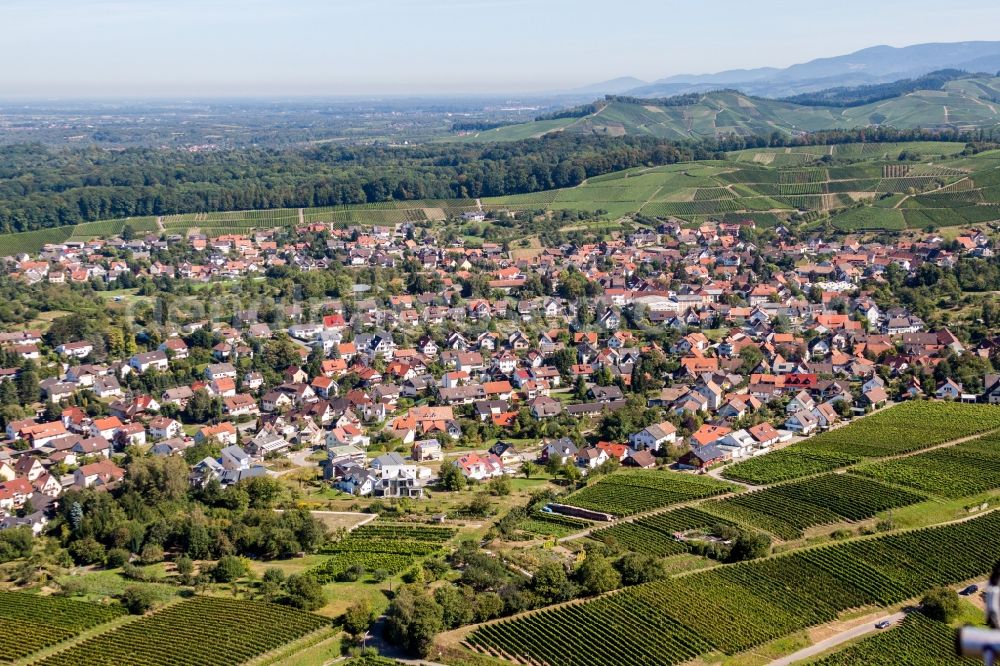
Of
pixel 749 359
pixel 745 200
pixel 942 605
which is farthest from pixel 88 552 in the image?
pixel 745 200

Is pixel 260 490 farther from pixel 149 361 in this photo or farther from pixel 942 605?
pixel 942 605

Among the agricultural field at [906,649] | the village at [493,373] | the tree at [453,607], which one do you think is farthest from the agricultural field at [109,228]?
the agricultural field at [906,649]

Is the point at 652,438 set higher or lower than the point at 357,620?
lower

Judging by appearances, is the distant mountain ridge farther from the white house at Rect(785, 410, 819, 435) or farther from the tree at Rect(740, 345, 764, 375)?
the white house at Rect(785, 410, 819, 435)

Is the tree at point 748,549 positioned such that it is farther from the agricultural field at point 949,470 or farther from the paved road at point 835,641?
the agricultural field at point 949,470

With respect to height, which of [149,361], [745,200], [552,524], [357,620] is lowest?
[552,524]

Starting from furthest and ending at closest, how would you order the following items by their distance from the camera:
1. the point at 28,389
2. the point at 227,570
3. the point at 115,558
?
the point at 28,389 → the point at 115,558 → the point at 227,570

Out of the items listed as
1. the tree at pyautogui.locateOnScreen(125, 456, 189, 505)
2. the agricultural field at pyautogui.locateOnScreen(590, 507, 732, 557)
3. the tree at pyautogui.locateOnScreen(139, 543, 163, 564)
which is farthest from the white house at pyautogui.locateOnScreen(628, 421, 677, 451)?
the tree at pyautogui.locateOnScreen(139, 543, 163, 564)
